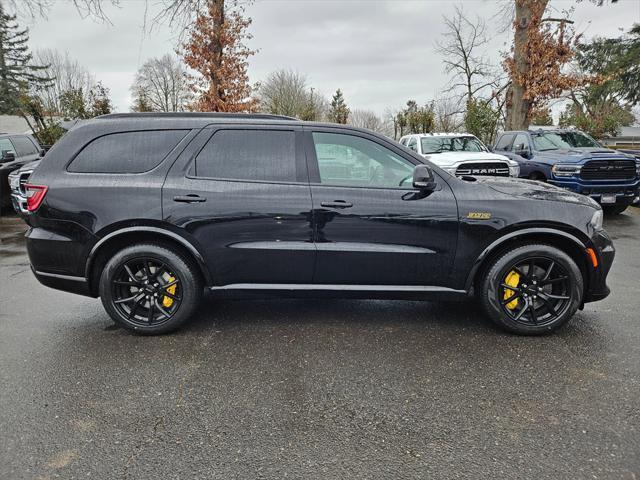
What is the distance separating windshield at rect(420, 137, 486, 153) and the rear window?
28.0 ft

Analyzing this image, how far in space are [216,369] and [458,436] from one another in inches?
68.7

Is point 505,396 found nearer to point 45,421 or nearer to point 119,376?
point 119,376

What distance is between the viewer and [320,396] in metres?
2.85

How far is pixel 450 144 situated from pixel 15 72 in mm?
43247

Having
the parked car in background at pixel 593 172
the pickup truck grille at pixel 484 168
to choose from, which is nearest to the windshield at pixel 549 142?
the parked car in background at pixel 593 172

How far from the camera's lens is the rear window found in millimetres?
3656

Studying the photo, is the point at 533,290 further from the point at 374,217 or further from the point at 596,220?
the point at 374,217

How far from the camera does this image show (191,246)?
11.9ft

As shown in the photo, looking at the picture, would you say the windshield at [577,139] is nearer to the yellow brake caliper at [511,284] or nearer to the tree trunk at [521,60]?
the tree trunk at [521,60]

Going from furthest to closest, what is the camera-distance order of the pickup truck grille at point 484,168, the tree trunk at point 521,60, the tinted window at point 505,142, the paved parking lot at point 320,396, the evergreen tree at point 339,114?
the evergreen tree at point 339,114 < the tree trunk at point 521,60 < the tinted window at point 505,142 < the pickup truck grille at point 484,168 < the paved parking lot at point 320,396

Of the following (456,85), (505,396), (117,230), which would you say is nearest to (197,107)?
(117,230)

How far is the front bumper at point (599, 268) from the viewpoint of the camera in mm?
3650

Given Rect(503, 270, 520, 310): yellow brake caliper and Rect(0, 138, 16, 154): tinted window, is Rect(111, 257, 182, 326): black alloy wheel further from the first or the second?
Rect(0, 138, 16, 154): tinted window

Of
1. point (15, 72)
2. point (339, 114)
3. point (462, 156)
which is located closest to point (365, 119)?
point (339, 114)
